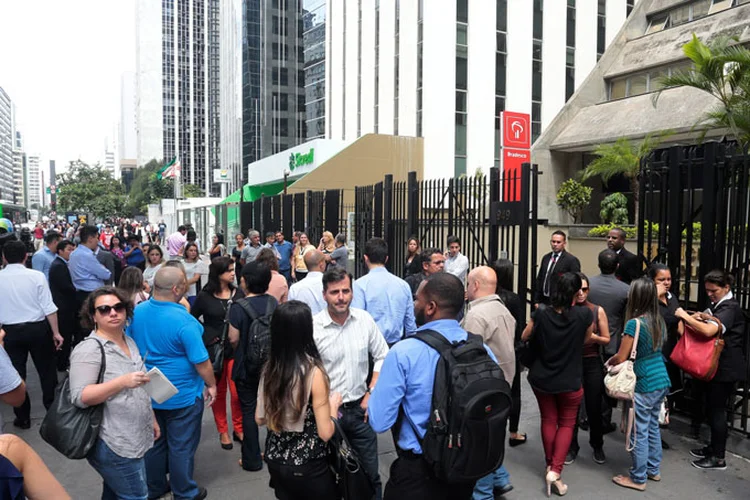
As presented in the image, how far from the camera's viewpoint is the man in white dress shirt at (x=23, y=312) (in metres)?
5.67

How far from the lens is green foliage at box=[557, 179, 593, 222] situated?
20.3 meters

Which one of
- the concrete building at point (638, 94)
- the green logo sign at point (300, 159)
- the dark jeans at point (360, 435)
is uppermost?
the concrete building at point (638, 94)

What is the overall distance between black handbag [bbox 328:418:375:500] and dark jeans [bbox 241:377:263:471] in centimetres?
172

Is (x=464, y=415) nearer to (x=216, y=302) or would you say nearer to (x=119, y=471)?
(x=119, y=471)

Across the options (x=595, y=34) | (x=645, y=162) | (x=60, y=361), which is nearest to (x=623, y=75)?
(x=595, y=34)

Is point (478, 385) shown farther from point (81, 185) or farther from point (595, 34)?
point (81, 185)

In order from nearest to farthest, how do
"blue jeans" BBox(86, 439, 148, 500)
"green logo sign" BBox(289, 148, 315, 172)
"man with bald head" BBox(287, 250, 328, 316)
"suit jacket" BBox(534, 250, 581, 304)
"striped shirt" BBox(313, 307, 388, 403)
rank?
"blue jeans" BBox(86, 439, 148, 500) → "striped shirt" BBox(313, 307, 388, 403) → "man with bald head" BBox(287, 250, 328, 316) → "suit jacket" BBox(534, 250, 581, 304) → "green logo sign" BBox(289, 148, 315, 172)

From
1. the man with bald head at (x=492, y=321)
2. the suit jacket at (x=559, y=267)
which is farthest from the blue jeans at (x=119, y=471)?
the suit jacket at (x=559, y=267)

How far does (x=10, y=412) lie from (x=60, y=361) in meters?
1.43

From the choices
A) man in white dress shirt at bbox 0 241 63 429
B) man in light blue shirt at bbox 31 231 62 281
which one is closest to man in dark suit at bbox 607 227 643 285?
man in white dress shirt at bbox 0 241 63 429

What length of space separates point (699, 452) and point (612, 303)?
61.7 inches

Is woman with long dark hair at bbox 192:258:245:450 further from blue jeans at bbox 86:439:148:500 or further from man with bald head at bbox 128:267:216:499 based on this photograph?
blue jeans at bbox 86:439:148:500

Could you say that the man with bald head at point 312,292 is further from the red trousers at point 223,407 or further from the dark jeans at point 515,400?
the dark jeans at point 515,400

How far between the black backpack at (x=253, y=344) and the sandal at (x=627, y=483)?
305 cm
